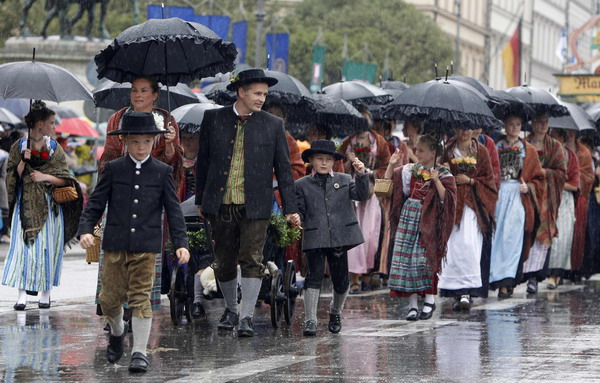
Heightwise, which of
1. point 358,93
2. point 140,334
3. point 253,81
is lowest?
point 140,334

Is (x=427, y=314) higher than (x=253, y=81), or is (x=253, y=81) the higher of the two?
(x=253, y=81)

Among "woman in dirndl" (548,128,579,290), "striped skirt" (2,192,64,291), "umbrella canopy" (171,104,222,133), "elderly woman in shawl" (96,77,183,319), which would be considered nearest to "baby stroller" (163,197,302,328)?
"elderly woman in shawl" (96,77,183,319)

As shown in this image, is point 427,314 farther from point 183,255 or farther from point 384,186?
point 183,255

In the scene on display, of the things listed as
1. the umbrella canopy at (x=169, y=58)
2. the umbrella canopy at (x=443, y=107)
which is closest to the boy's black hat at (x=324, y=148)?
the umbrella canopy at (x=169, y=58)

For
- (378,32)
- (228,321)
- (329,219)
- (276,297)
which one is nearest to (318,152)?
(329,219)

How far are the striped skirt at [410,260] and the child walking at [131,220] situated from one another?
385cm

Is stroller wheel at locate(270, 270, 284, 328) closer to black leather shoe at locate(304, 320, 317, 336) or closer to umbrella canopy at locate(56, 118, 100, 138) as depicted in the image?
black leather shoe at locate(304, 320, 317, 336)

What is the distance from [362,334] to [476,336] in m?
0.82

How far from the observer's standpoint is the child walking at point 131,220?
9.45 metres

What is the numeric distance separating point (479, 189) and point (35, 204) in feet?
12.8

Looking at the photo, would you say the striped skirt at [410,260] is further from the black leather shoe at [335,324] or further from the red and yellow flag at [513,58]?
the red and yellow flag at [513,58]

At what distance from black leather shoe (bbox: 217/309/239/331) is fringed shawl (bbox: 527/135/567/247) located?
597cm

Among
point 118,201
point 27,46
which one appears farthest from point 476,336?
point 27,46

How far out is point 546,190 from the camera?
16.8m
